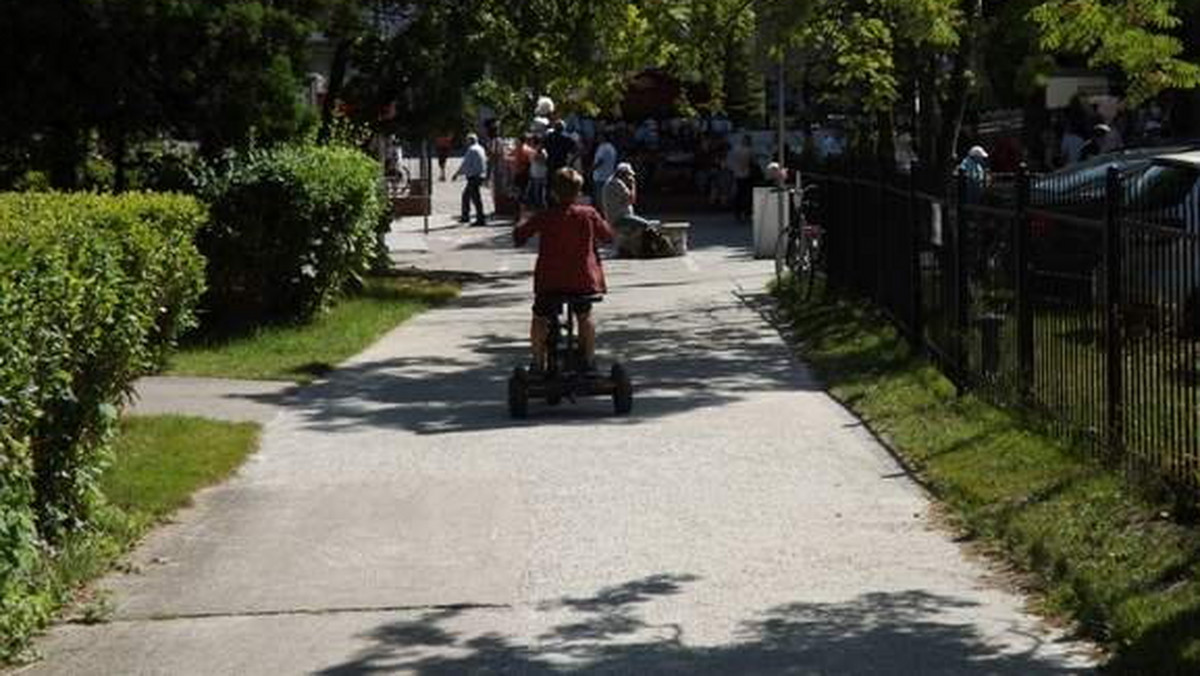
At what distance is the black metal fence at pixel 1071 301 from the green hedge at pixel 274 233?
5.47 m

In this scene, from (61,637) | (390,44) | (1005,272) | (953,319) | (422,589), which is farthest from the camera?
(390,44)

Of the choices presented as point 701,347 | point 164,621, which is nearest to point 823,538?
point 164,621

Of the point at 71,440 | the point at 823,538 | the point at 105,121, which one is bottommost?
the point at 823,538

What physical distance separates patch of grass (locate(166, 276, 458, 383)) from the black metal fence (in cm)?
478

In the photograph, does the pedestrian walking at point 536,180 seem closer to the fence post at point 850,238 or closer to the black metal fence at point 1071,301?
the fence post at point 850,238

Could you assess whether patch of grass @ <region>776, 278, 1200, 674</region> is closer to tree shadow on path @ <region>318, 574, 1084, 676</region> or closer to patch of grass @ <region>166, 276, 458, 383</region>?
tree shadow on path @ <region>318, 574, 1084, 676</region>

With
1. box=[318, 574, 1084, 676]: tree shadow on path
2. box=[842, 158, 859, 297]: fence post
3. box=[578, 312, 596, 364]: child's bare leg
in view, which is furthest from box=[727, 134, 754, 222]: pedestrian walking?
box=[318, 574, 1084, 676]: tree shadow on path

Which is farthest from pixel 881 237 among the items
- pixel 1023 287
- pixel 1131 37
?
pixel 1131 37

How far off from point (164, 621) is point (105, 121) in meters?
11.1

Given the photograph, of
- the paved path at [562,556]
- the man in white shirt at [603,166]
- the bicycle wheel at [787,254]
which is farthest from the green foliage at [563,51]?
the paved path at [562,556]

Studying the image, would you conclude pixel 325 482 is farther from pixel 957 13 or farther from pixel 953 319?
pixel 957 13

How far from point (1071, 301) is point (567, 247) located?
3.70 meters

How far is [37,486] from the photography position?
27.4 ft

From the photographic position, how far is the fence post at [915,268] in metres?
Answer: 15.0
